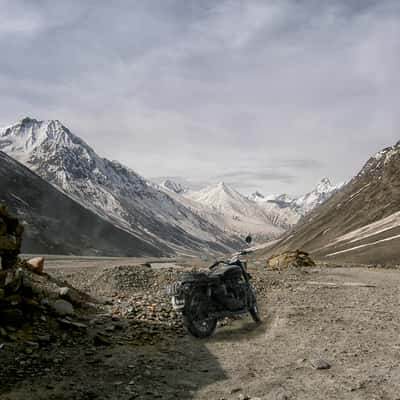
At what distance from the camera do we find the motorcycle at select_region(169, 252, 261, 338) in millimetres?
10828

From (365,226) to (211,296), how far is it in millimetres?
109238

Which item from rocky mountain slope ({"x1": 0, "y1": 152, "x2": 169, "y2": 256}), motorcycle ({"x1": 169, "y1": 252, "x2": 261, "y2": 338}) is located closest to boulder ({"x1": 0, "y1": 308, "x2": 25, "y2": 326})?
motorcycle ({"x1": 169, "y1": 252, "x2": 261, "y2": 338})

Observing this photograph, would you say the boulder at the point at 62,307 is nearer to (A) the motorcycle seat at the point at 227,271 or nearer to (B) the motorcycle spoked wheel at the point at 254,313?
(A) the motorcycle seat at the point at 227,271

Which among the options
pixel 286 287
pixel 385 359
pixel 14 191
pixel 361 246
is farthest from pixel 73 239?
pixel 385 359

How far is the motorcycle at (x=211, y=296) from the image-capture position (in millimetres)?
10828

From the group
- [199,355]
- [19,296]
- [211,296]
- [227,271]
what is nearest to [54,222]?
[19,296]

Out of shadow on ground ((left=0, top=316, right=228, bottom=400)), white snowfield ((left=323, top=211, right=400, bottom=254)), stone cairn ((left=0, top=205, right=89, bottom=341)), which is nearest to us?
shadow on ground ((left=0, top=316, right=228, bottom=400))

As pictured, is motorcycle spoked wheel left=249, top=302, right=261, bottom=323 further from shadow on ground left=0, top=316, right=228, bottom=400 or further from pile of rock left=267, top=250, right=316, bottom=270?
pile of rock left=267, top=250, right=316, bottom=270

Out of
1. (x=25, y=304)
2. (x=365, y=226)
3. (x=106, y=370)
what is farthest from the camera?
(x=365, y=226)

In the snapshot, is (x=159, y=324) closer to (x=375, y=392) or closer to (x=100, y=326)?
(x=100, y=326)

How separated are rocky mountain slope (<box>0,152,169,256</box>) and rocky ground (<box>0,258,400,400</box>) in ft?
388

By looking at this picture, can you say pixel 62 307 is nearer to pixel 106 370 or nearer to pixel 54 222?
pixel 106 370

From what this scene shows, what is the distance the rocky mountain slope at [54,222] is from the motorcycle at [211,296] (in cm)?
11877

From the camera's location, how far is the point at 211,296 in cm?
1128
